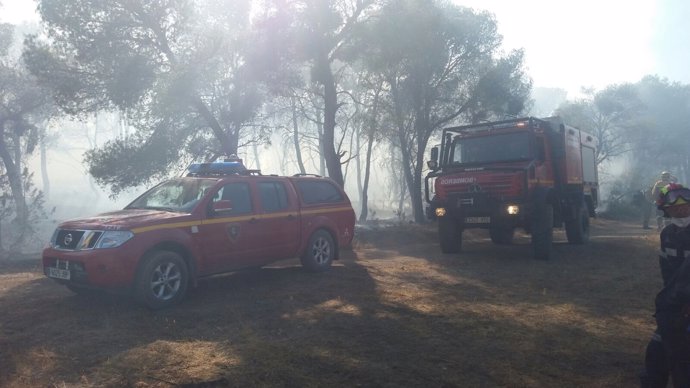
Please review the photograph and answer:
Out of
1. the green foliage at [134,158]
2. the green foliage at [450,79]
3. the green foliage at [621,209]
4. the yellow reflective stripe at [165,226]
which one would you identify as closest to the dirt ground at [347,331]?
the yellow reflective stripe at [165,226]

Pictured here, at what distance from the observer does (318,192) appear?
31.8 feet

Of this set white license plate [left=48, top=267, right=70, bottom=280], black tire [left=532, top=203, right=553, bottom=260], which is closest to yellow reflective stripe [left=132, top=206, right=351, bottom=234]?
white license plate [left=48, top=267, right=70, bottom=280]

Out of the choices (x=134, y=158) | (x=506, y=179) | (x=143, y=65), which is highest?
(x=143, y=65)

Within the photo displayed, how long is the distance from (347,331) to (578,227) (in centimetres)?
1005

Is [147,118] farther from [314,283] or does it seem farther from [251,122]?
[314,283]

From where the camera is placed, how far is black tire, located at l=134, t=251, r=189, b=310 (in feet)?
21.5

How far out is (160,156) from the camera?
56.3 feet

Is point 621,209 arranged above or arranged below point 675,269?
above

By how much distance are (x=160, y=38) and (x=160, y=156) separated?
12.3ft

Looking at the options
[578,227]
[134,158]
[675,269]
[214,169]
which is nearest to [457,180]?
[578,227]

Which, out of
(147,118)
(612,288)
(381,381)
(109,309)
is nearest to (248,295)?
(109,309)

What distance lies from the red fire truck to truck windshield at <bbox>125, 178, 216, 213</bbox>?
217 inches

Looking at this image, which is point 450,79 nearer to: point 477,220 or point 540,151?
point 540,151

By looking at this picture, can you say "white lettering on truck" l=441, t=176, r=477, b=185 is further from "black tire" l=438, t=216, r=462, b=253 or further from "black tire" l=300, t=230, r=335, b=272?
"black tire" l=300, t=230, r=335, b=272
